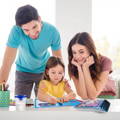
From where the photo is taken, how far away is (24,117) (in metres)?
1.46

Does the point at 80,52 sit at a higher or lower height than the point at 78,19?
lower

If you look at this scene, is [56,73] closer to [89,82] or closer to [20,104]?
[89,82]

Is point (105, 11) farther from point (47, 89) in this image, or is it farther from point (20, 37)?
point (47, 89)

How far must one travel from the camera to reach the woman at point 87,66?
87.4 inches

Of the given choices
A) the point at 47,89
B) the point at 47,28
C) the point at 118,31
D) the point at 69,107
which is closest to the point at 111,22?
the point at 118,31

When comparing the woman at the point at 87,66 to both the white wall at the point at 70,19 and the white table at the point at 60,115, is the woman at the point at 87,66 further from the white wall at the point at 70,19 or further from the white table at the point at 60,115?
the white wall at the point at 70,19

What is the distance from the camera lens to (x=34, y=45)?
2.40 m

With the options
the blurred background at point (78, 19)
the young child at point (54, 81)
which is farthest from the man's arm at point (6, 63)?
the blurred background at point (78, 19)

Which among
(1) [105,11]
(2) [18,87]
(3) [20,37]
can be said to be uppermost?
(1) [105,11]

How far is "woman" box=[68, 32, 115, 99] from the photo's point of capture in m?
2.22

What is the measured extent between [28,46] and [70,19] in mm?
1220

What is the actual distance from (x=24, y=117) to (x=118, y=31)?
2.57 m

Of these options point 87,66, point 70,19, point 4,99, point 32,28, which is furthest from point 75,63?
point 70,19

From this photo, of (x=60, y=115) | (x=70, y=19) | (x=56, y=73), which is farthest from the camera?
(x=70, y=19)
